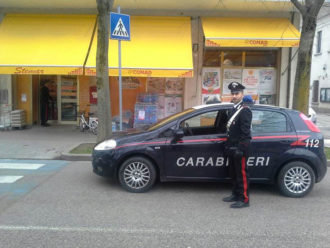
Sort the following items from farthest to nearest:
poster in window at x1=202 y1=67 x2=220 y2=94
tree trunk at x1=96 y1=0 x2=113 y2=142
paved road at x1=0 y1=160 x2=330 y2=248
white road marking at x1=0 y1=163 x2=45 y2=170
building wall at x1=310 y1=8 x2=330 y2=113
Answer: building wall at x1=310 y1=8 x2=330 y2=113 < poster in window at x1=202 y1=67 x2=220 y2=94 < tree trunk at x1=96 y1=0 x2=113 y2=142 < white road marking at x1=0 y1=163 x2=45 y2=170 < paved road at x1=0 y1=160 x2=330 y2=248

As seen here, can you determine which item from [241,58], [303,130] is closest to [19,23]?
[241,58]

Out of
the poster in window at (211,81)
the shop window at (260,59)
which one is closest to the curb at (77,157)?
the poster in window at (211,81)

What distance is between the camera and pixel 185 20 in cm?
1105

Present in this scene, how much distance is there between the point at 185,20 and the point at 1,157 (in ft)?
23.6

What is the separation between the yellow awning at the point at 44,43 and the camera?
957cm

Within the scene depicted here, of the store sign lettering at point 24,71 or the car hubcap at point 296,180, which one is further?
the store sign lettering at point 24,71

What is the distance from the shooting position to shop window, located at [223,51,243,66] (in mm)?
11688

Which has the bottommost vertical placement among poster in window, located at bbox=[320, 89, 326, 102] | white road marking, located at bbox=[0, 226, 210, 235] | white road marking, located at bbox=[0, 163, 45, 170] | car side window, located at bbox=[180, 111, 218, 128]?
white road marking, located at bbox=[0, 226, 210, 235]

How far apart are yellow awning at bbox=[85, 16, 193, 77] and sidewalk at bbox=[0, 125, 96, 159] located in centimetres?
219

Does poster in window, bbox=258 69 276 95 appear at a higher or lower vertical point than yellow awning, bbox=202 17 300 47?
lower

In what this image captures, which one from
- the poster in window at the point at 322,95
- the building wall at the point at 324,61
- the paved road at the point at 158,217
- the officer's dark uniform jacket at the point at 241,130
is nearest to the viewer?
the paved road at the point at 158,217

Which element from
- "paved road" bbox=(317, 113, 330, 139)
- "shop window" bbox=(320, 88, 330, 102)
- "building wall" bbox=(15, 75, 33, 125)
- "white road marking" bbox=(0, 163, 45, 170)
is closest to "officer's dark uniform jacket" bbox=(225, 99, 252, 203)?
"white road marking" bbox=(0, 163, 45, 170)

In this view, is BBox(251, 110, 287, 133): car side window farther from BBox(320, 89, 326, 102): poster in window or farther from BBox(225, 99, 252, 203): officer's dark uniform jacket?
BBox(320, 89, 326, 102): poster in window

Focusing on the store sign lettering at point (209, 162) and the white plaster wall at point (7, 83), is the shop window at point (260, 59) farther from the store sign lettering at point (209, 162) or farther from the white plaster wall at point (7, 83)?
the white plaster wall at point (7, 83)
